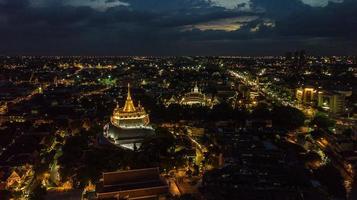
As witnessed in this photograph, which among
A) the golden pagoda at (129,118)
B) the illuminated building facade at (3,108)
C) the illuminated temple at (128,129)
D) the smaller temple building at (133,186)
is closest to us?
the smaller temple building at (133,186)

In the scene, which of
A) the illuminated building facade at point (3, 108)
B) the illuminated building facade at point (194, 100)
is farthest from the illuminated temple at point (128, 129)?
the illuminated building facade at point (3, 108)

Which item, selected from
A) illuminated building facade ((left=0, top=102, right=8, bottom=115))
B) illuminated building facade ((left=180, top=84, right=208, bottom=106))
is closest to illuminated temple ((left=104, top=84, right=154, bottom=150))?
illuminated building facade ((left=180, top=84, right=208, bottom=106))

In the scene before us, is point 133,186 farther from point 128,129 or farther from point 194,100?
point 194,100

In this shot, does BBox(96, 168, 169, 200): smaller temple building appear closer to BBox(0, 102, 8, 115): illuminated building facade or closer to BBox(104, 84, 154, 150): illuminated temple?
BBox(104, 84, 154, 150): illuminated temple

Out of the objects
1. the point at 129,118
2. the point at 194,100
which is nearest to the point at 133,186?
the point at 129,118

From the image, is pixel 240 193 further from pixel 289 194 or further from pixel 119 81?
pixel 119 81

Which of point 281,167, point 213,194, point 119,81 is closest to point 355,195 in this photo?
point 281,167

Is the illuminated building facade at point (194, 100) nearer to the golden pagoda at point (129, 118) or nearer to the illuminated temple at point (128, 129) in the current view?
the illuminated temple at point (128, 129)
